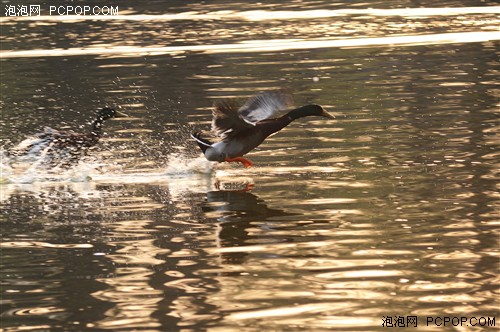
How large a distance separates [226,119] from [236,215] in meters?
1.85

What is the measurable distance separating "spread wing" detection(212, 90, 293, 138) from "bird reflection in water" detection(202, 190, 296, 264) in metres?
0.88

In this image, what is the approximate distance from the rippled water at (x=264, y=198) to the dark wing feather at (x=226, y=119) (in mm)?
534

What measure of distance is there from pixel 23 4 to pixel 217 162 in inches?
990

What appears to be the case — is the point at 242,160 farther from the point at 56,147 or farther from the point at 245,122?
the point at 56,147

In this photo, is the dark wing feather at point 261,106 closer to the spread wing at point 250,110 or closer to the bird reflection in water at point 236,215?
the spread wing at point 250,110

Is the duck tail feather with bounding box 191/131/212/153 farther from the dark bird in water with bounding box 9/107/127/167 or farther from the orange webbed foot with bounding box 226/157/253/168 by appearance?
the dark bird in water with bounding box 9/107/127/167

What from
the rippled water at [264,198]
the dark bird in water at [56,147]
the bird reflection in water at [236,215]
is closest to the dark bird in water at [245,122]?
the rippled water at [264,198]

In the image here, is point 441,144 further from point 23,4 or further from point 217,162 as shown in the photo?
point 23,4

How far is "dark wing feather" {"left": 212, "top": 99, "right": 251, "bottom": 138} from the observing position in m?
13.3

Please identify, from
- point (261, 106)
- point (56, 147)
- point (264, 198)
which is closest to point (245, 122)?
point (261, 106)

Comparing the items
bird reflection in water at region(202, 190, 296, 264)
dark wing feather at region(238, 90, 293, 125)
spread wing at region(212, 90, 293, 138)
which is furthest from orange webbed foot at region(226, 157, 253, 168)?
bird reflection in water at region(202, 190, 296, 264)

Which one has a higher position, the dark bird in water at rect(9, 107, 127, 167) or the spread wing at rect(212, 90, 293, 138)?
the spread wing at rect(212, 90, 293, 138)

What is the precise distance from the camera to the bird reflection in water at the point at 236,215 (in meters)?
10.7

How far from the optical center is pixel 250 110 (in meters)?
13.5
